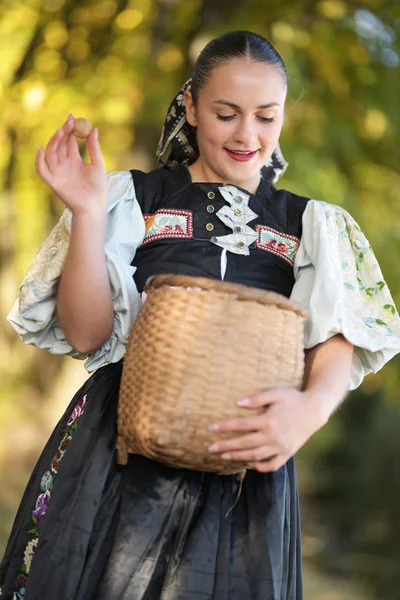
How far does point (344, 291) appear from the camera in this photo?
1.89 meters

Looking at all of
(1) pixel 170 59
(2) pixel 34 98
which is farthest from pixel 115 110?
(1) pixel 170 59

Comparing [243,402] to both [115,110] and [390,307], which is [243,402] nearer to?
[390,307]

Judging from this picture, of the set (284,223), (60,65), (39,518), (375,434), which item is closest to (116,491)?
(39,518)

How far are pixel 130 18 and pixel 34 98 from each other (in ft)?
2.80

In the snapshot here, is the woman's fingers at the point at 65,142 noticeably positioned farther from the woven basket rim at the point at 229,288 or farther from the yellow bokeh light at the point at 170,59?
the yellow bokeh light at the point at 170,59

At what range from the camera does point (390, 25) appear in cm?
547

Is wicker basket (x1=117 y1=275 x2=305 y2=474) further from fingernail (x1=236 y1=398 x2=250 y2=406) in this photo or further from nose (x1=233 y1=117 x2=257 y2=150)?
nose (x1=233 y1=117 x2=257 y2=150)

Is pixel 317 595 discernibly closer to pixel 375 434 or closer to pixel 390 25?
pixel 375 434

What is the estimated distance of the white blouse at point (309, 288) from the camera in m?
1.84

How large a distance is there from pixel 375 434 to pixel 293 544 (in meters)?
7.13

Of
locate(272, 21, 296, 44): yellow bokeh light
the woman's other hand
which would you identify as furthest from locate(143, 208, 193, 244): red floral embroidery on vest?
locate(272, 21, 296, 44): yellow bokeh light

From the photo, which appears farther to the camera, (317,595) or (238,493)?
(317,595)

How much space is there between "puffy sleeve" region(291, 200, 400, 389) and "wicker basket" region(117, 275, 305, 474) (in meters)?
0.19

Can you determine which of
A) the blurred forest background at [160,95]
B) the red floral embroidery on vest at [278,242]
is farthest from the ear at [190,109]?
the blurred forest background at [160,95]
